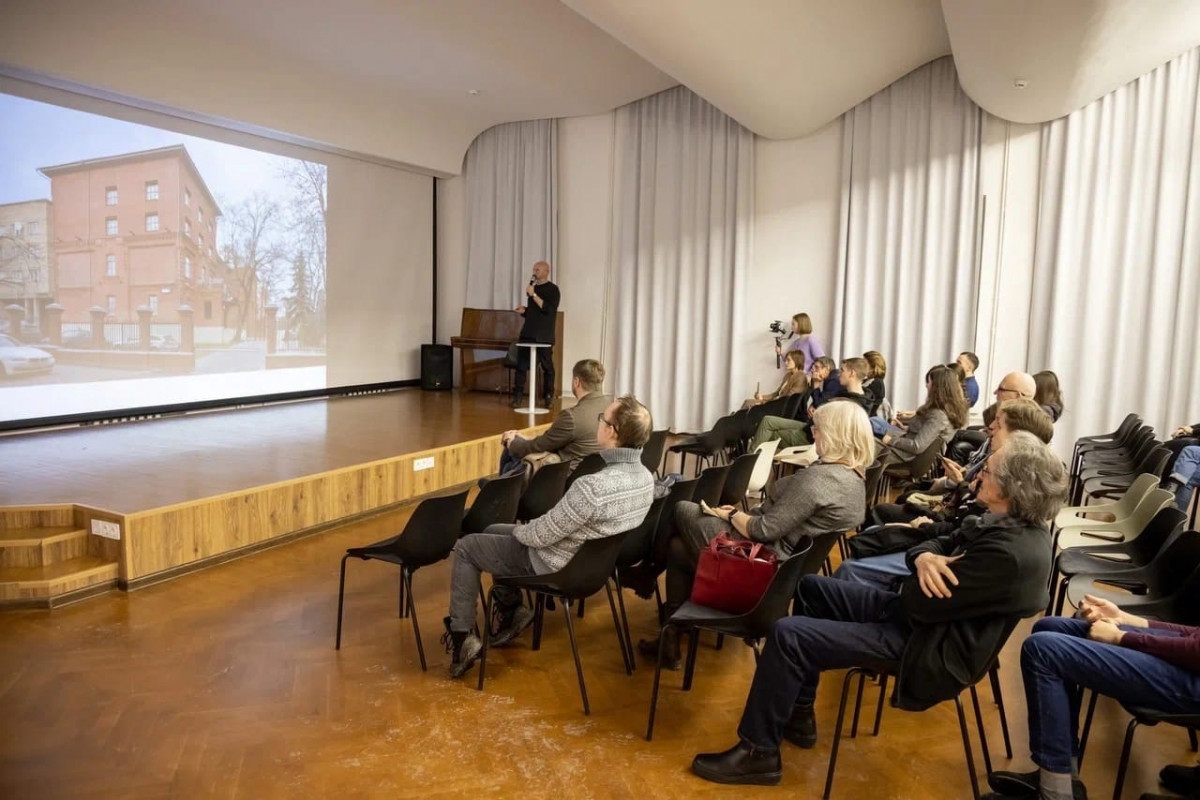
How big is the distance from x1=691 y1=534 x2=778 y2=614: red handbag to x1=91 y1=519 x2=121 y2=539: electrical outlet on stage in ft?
10.2

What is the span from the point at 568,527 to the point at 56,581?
2699 millimetres

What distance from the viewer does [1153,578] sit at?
3166 mm

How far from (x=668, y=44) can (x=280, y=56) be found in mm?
4102

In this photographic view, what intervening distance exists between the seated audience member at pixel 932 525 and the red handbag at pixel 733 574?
46 centimetres

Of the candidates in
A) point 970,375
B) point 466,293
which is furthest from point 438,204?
point 970,375

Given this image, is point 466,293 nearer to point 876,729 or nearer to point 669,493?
point 669,493

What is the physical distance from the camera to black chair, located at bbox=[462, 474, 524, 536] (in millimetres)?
3932

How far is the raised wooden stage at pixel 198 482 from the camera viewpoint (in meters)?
4.41

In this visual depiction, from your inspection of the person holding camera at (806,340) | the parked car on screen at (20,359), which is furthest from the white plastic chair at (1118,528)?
the parked car on screen at (20,359)

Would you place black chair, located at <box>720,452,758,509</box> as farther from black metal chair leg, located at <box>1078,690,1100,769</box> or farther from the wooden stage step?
the wooden stage step

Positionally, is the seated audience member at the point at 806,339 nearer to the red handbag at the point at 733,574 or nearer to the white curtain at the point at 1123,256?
the white curtain at the point at 1123,256

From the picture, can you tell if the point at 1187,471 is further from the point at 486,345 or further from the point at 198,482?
the point at 486,345

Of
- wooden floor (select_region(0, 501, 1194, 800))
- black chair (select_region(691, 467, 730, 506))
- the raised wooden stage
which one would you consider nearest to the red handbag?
wooden floor (select_region(0, 501, 1194, 800))

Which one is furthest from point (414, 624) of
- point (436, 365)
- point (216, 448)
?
point (436, 365)
